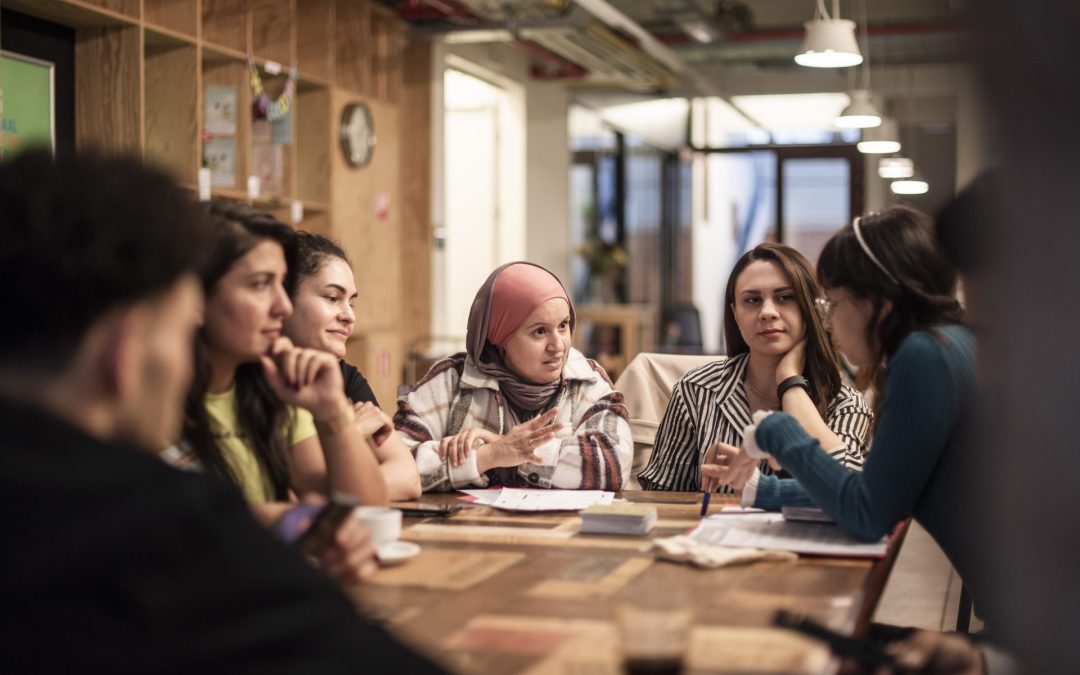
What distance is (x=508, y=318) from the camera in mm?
3299

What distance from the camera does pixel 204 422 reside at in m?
2.19

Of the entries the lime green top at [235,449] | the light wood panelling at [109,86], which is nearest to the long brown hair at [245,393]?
the lime green top at [235,449]

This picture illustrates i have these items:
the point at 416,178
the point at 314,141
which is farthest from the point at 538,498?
the point at 416,178

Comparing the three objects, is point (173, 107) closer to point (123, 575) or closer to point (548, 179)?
point (123, 575)

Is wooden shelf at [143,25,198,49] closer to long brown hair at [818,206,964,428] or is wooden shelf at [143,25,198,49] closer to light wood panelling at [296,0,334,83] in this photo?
light wood panelling at [296,0,334,83]

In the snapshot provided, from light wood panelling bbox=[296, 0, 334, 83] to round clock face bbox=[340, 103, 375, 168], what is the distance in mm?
274

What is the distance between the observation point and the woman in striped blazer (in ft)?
10.6

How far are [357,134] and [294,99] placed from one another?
17.1 inches

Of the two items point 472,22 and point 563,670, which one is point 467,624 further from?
point 472,22

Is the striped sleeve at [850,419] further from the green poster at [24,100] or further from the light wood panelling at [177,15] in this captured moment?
the light wood panelling at [177,15]

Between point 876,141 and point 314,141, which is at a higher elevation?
point 876,141

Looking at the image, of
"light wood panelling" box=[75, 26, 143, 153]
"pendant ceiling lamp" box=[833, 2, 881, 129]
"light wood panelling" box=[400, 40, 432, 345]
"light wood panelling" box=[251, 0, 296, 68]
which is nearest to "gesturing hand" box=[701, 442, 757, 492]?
"light wood panelling" box=[75, 26, 143, 153]

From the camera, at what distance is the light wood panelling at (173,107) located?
5586 mm

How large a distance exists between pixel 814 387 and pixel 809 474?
1.04 meters
